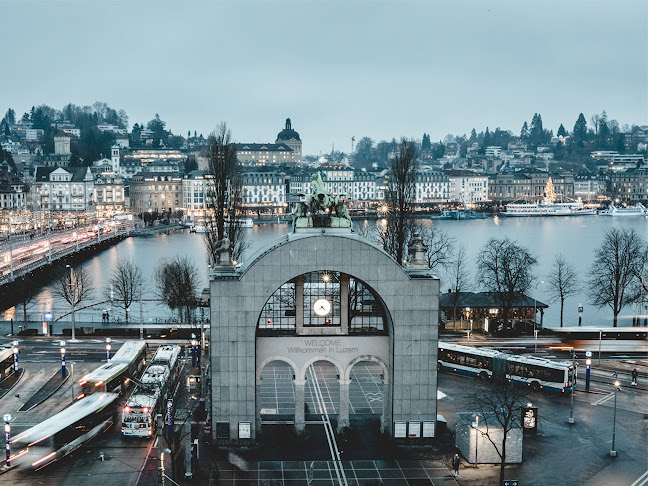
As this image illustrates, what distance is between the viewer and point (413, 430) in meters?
27.1

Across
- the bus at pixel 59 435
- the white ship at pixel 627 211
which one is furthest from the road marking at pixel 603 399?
the white ship at pixel 627 211

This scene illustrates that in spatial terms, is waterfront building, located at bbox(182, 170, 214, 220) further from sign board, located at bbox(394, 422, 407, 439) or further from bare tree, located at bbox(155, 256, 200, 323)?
sign board, located at bbox(394, 422, 407, 439)

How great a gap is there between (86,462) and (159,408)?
4726 millimetres

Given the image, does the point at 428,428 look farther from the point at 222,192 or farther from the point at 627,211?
the point at 627,211

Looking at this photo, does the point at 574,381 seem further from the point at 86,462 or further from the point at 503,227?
the point at 503,227

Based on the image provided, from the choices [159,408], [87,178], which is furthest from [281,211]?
[159,408]

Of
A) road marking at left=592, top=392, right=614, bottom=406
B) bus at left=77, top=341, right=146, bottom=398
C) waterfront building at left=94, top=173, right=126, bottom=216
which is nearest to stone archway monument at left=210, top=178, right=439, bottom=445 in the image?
bus at left=77, top=341, right=146, bottom=398

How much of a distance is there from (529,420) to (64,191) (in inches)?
6424

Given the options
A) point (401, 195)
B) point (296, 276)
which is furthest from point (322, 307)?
point (401, 195)

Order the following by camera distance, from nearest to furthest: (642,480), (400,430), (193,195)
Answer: (642,480) → (400,430) → (193,195)

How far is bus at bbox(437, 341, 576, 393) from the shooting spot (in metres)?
33.7

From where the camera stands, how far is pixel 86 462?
1003 inches

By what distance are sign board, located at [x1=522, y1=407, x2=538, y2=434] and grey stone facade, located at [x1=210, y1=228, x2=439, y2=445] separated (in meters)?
4.11

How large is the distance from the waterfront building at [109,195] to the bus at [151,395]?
470 ft
